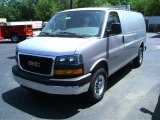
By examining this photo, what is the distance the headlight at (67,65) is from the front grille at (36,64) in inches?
6.2

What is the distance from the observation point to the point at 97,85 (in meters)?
5.94

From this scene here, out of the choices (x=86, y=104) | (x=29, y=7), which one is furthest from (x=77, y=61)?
(x=29, y=7)

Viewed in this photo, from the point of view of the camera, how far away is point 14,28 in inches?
902

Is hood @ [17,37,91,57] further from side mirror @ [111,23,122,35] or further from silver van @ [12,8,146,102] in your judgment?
side mirror @ [111,23,122,35]

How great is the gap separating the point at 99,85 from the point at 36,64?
1545mm

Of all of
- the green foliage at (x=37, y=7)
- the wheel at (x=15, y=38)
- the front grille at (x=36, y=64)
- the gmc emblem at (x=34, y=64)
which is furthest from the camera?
the green foliage at (x=37, y=7)

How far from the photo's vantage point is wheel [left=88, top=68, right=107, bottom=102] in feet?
18.4

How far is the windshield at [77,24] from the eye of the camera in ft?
19.9

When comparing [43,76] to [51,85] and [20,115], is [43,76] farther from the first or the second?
[20,115]

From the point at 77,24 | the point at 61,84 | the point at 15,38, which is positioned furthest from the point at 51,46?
the point at 15,38

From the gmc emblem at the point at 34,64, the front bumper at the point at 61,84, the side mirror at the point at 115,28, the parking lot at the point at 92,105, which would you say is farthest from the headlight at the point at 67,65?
the side mirror at the point at 115,28

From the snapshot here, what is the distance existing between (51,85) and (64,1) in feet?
196

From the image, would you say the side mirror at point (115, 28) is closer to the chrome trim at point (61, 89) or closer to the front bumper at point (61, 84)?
the front bumper at point (61, 84)

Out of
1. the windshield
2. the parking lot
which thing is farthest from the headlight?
the windshield
